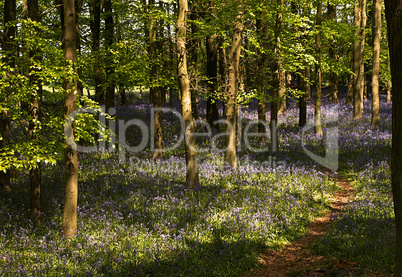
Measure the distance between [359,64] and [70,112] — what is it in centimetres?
2004

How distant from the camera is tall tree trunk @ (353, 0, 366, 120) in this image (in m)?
21.0

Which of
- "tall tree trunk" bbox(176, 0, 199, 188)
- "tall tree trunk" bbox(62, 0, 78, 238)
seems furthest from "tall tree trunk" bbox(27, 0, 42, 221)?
"tall tree trunk" bbox(176, 0, 199, 188)

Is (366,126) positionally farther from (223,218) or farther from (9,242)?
(9,242)

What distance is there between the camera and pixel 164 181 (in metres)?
11.0

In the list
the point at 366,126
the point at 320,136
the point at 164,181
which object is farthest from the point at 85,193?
the point at 366,126

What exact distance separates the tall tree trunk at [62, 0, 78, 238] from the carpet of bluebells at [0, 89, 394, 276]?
0.36m

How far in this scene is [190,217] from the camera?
26.9ft

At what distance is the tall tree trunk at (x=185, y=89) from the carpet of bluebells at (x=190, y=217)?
55 cm

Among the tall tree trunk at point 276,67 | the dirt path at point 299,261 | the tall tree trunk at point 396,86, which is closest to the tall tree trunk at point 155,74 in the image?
the tall tree trunk at point 276,67

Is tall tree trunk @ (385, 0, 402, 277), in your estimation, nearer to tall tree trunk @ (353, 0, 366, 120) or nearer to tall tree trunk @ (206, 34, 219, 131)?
tall tree trunk @ (206, 34, 219, 131)

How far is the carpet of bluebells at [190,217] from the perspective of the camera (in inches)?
241

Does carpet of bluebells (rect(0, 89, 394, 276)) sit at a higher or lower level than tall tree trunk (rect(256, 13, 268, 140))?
lower

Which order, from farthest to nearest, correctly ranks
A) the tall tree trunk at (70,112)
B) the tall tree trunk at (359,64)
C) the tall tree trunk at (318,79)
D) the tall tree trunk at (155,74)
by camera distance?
1. the tall tree trunk at (359,64)
2. the tall tree trunk at (318,79)
3. the tall tree trunk at (155,74)
4. the tall tree trunk at (70,112)

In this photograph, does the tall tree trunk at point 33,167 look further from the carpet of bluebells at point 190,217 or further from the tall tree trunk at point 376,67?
the tall tree trunk at point 376,67
